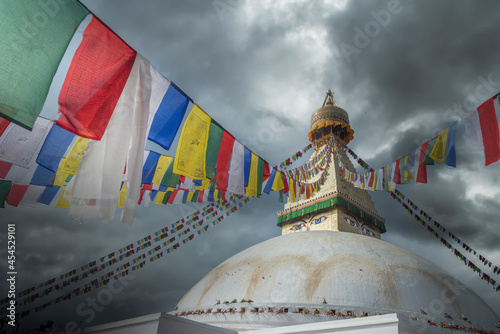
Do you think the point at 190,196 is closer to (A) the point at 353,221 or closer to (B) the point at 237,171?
(B) the point at 237,171

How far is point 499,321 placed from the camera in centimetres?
816

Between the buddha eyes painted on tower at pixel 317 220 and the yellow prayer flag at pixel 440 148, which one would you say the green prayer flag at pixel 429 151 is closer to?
the yellow prayer flag at pixel 440 148

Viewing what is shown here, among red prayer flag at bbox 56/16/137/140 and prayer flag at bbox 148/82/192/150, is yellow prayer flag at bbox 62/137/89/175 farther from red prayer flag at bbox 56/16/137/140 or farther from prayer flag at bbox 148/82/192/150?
red prayer flag at bbox 56/16/137/140

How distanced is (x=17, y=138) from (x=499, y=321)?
1162cm

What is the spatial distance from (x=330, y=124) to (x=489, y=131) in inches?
535

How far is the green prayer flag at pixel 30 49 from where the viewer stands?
312 centimetres

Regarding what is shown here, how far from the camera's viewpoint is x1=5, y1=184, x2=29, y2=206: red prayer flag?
747 centimetres

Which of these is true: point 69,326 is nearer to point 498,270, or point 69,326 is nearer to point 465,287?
point 465,287

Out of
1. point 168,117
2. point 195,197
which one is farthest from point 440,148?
point 195,197

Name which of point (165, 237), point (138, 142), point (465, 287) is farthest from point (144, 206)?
point (465, 287)

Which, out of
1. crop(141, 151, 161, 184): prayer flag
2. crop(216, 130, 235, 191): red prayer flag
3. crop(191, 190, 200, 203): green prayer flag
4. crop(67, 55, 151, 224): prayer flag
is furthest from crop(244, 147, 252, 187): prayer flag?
crop(191, 190, 200, 203): green prayer flag

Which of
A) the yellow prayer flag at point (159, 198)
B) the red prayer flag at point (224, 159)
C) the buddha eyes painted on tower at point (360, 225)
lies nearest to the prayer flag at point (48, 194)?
the yellow prayer flag at point (159, 198)

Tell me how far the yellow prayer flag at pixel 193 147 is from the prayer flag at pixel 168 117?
21 cm

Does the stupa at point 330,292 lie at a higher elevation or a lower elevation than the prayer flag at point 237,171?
lower
